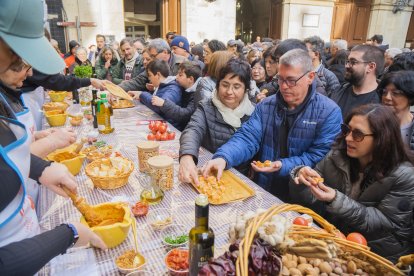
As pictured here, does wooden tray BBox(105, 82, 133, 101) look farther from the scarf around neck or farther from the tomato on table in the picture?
the scarf around neck

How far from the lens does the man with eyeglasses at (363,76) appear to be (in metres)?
3.43

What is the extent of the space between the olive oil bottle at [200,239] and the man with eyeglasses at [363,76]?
3.00 meters

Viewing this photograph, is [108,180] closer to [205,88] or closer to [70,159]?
[70,159]

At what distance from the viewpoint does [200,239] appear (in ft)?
3.36

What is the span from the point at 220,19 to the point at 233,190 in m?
12.0

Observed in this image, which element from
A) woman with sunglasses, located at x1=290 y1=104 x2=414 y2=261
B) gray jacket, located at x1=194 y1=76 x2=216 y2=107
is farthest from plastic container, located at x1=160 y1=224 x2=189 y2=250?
gray jacket, located at x1=194 y1=76 x2=216 y2=107

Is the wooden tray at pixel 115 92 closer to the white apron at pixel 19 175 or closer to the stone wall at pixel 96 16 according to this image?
the white apron at pixel 19 175

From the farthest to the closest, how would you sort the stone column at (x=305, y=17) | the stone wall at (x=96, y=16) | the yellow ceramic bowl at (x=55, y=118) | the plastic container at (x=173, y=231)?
1. the stone column at (x=305, y=17)
2. the stone wall at (x=96, y=16)
3. the yellow ceramic bowl at (x=55, y=118)
4. the plastic container at (x=173, y=231)

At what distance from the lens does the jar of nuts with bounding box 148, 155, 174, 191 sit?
5.96 ft

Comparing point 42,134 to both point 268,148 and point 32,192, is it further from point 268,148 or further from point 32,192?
point 268,148

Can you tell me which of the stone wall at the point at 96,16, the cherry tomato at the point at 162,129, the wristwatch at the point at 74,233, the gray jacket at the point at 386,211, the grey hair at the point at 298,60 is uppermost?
the stone wall at the point at 96,16

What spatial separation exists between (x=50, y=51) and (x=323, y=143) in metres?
1.97

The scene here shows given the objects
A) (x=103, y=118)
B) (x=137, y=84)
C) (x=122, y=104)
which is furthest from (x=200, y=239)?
(x=137, y=84)

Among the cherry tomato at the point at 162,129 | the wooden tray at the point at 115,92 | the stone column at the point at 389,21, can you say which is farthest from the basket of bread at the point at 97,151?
the stone column at the point at 389,21
